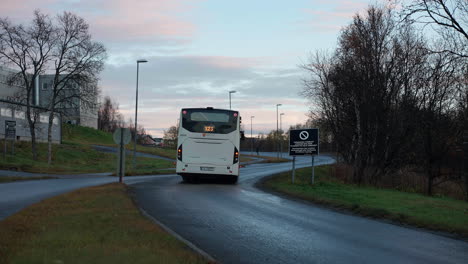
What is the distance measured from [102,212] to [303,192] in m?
10.4

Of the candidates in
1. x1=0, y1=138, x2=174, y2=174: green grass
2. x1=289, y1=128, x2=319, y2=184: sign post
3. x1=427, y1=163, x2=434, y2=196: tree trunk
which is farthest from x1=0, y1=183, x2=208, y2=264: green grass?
x1=0, y1=138, x2=174, y2=174: green grass

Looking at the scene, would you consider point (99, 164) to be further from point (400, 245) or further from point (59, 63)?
point (400, 245)

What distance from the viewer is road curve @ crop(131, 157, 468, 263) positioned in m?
7.82

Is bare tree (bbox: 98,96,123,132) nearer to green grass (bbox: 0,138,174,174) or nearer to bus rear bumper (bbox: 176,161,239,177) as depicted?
green grass (bbox: 0,138,174,174)

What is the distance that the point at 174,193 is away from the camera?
63.6ft

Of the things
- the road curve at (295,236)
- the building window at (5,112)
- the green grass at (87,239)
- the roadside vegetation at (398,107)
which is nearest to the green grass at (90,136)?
the building window at (5,112)

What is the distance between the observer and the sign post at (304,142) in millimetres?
24609

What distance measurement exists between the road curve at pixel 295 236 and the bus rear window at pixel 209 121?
9.55 metres

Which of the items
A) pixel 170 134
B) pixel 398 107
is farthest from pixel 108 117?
pixel 398 107

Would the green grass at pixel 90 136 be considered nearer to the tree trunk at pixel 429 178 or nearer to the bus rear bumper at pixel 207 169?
A: the tree trunk at pixel 429 178

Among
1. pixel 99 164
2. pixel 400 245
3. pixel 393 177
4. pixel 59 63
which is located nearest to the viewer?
pixel 400 245

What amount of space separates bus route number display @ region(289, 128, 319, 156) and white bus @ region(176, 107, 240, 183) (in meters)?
2.69

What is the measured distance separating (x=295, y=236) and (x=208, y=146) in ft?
49.8

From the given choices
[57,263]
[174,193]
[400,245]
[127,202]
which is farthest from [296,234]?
[174,193]
